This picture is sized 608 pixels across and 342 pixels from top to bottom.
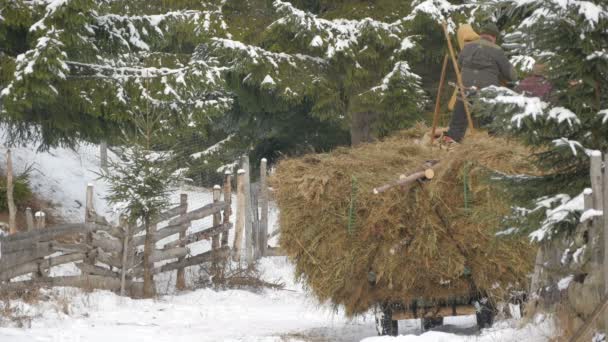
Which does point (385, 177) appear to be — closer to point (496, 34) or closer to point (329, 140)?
point (496, 34)

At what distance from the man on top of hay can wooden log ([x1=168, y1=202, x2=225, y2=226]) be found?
17.5 ft

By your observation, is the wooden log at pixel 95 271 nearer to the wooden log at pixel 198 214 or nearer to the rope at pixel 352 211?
the wooden log at pixel 198 214

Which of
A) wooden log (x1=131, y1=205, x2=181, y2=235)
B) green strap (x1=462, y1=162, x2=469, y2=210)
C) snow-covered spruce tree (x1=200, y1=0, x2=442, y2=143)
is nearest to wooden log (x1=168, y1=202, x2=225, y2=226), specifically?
wooden log (x1=131, y1=205, x2=181, y2=235)

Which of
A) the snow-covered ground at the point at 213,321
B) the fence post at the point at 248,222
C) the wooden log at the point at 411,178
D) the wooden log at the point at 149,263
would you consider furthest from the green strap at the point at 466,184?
the fence post at the point at 248,222

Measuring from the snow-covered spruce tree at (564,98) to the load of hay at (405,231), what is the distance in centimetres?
163

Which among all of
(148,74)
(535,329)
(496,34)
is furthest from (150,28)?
(535,329)

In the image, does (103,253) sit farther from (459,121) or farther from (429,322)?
(429,322)

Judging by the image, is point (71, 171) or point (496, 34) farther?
point (71, 171)

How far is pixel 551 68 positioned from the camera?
19.0ft

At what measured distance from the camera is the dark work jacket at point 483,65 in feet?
32.4

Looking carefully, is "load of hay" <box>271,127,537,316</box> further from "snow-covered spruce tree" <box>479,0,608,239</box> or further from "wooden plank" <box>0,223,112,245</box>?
"wooden plank" <box>0,223,112,245</box>

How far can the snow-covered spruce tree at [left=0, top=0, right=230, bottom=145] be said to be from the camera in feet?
40.3

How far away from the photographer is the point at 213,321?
433 inches

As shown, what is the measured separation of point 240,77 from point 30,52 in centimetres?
479
